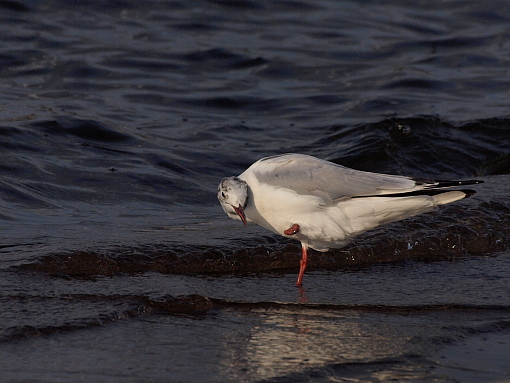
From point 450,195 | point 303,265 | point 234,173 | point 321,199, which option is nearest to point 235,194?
point 321,199

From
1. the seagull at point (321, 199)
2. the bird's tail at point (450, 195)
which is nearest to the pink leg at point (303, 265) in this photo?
the seagull at point (321, 199)

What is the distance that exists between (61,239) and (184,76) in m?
6.60

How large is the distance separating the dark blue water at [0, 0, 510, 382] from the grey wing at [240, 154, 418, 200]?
0.66 metres

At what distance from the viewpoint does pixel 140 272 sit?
579 centimetres

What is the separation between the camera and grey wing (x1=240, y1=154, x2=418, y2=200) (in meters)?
5.49

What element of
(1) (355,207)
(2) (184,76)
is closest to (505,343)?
(1) (355,207)

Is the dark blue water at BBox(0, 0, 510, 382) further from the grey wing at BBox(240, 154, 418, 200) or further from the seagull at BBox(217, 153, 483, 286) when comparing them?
the grey wing at BBox(240, 154, 418, 200)

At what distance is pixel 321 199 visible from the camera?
552cm

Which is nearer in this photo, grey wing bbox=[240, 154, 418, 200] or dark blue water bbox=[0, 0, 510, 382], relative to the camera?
dark blue water bbox=[0, 0, 510, 382]

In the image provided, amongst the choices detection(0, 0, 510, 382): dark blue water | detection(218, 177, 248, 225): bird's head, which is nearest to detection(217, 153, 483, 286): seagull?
detection(218, 177, 248, 225): bird's head

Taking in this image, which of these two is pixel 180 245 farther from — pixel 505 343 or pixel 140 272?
pixel 505 343

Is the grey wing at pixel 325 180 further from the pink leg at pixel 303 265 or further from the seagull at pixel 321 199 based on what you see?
the pink leg at pixel 303 265

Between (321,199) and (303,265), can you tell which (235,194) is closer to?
(321,199)

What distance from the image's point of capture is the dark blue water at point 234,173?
14.1 feet
